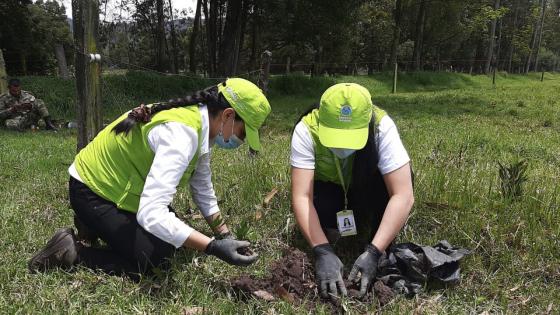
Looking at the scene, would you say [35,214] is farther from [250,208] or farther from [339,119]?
[339,119]

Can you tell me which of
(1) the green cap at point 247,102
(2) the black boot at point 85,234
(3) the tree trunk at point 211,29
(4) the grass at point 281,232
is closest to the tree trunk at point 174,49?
Result: (3) the tree trunk at point 211,29

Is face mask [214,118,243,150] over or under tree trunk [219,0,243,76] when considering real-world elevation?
under

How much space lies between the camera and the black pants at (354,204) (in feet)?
9.64

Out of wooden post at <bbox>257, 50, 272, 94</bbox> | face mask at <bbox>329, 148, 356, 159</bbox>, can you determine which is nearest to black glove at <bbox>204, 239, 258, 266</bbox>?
face mask at <bbox>329, 148, 356, 159</bbox>

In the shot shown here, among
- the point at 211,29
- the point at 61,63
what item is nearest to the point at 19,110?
the point at 61,63

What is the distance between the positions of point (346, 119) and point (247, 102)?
0.51m

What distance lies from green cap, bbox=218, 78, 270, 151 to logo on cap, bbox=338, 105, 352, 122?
0.39 meters

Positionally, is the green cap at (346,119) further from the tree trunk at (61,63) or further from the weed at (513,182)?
the tree trunk at (61,63)

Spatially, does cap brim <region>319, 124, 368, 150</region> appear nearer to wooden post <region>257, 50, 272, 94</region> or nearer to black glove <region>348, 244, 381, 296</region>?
black glove <region>348, 244, 381, 296</region>

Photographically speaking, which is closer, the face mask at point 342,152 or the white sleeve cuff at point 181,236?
the white sleeve cuff at point 181,236

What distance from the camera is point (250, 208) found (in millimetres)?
3576

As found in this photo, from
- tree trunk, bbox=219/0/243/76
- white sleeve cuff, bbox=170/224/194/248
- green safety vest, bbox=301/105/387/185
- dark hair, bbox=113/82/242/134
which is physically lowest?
white sleeve cuff, bbox=170/224/194/248

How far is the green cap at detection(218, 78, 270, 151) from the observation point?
2369 mm

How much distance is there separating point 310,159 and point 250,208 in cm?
105
